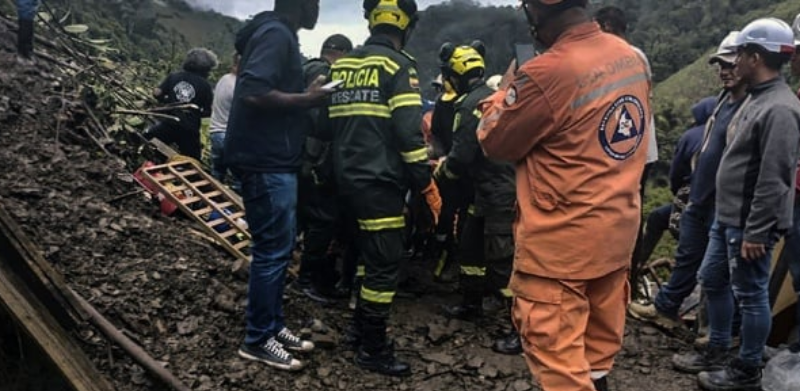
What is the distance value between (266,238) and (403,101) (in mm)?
996

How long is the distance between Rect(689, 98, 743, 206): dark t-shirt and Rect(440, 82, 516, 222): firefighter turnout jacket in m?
1.12

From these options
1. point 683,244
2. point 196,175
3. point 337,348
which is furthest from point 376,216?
point 196,175

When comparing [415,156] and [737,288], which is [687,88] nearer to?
[737,288]

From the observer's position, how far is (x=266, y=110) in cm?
320

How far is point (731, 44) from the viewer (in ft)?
12.8

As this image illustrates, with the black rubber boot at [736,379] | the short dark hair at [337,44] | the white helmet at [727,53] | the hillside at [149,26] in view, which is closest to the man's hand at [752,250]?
the black rubber boot at [736,379]

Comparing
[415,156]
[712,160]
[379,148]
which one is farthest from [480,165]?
[712,160]

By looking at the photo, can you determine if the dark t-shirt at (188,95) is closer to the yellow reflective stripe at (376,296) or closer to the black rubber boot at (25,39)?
the black rubber boot at (25,39)

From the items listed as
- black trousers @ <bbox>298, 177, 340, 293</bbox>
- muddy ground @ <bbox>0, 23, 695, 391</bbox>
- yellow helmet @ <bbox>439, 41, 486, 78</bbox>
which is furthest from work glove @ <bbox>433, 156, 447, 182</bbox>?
muddy ground @ <bbox>0, 23, 695, 391</bbox>

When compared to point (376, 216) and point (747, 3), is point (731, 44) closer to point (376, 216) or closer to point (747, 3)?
point (376, 216)

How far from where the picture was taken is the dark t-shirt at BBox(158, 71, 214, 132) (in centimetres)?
628

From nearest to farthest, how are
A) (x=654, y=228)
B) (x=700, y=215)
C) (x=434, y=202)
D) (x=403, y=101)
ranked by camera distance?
1. (x=403, y=101)
2. (x=700, y=215)
3. (x=434, y=202)
4. (x=654, y=228)

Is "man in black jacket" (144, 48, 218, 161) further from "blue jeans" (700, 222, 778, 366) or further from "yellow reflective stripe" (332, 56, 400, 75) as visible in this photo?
"blue jeans" (700, 222, 778, 366)

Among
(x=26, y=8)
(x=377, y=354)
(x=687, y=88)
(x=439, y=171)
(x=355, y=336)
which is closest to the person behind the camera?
(x=377, y=354)
